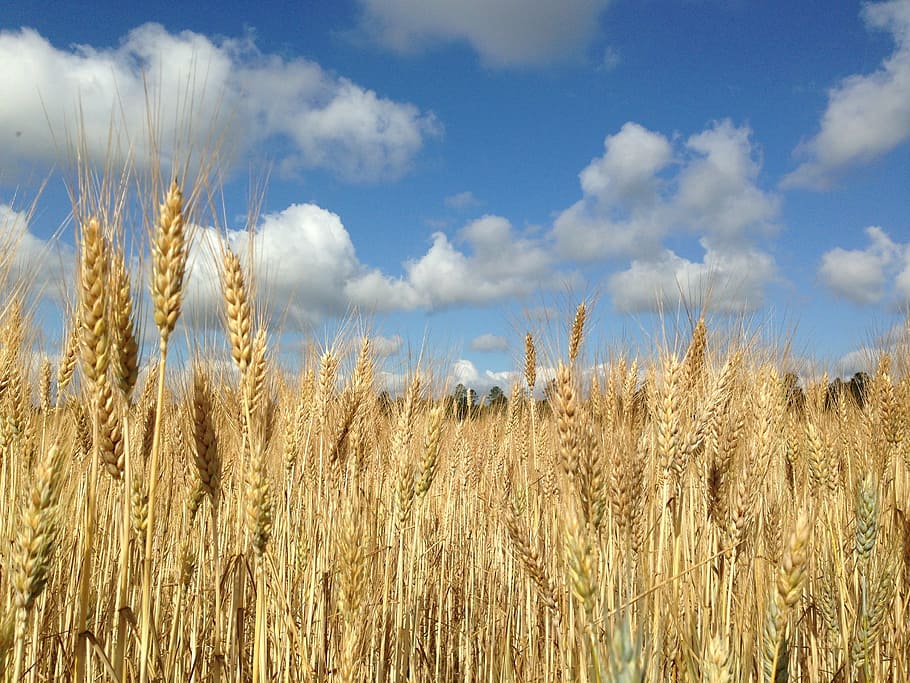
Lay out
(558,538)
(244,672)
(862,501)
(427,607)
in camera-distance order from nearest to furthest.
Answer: (862,501), (244,672), (558,538), (427,607)

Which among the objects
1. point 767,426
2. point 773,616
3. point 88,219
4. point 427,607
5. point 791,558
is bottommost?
point 427,607

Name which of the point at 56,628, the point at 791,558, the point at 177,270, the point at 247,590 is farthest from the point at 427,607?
the point at 177,270

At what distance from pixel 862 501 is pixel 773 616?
46.7 inches

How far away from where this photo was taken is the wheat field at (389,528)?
1.43 metres

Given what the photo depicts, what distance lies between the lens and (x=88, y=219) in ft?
4.99

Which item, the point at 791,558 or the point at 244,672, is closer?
the point at 791,558

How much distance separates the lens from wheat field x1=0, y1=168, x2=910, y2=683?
4.69 feet

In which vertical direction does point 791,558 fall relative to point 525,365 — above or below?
below

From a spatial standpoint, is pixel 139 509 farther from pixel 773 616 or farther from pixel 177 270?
pixel 773 616

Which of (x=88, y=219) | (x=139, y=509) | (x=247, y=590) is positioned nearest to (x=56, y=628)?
(x=247, y=590)

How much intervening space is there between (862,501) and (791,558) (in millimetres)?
1256

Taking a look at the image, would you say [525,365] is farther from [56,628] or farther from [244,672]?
[56,628]

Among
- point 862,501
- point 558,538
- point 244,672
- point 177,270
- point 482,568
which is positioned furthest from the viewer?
point 482,568

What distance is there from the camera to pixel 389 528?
10.2 ft
